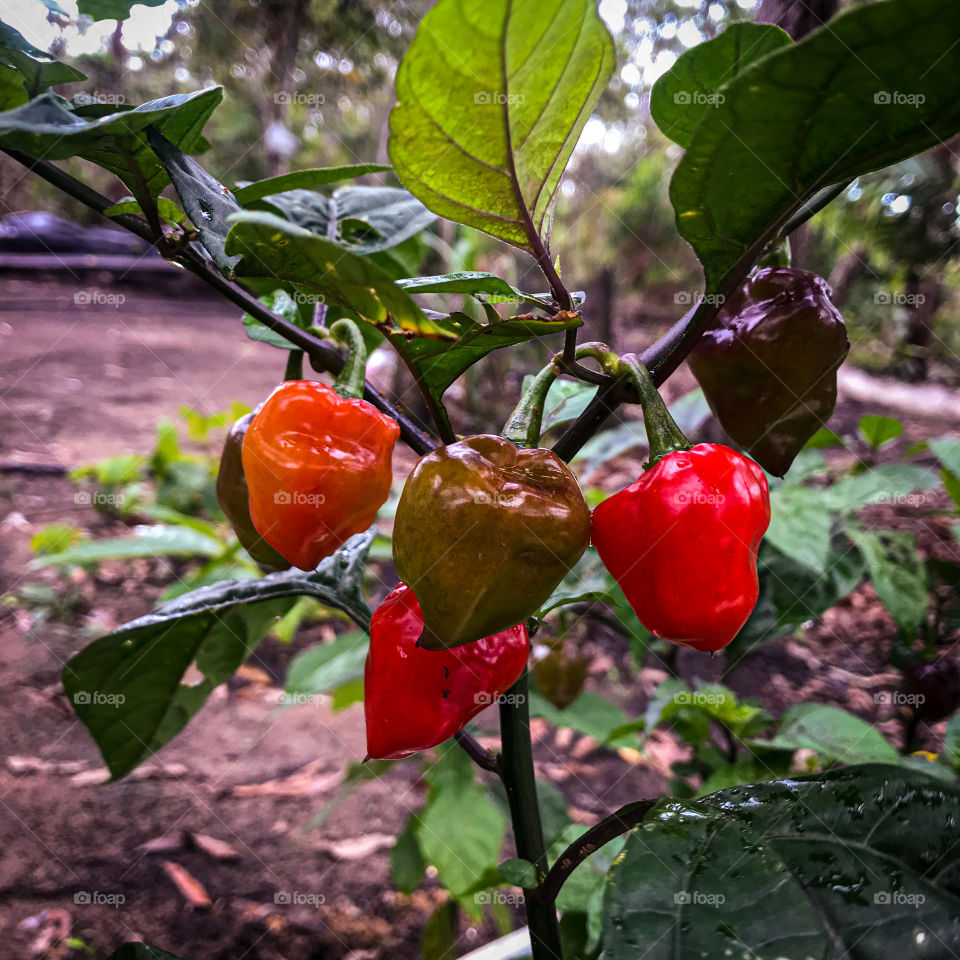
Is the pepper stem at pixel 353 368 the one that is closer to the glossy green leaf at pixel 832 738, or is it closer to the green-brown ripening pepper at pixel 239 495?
the green-brown ripening pepper at pixel 239 495

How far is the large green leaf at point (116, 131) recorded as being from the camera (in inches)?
10.7

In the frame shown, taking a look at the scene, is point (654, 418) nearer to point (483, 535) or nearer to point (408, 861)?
point (483, 535)

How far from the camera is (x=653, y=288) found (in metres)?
5.87

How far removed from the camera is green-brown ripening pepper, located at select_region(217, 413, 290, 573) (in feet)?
1.42

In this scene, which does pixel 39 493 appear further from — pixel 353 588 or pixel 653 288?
pixel 653 288

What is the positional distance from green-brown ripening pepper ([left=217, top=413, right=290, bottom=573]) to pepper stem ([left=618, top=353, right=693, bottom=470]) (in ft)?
0.76

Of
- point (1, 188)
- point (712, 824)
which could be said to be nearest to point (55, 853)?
point (712, 824)

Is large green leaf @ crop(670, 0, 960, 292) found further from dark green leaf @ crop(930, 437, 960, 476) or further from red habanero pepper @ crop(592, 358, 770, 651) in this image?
dark green leaf @ crop(930, 437, 960, 476)

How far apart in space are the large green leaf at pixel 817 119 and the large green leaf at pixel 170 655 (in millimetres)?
334

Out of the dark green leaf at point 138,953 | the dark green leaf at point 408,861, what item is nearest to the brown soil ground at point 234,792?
the dark green leaf at point 408,861

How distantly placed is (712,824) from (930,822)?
8cm

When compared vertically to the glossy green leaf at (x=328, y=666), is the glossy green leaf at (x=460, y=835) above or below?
below

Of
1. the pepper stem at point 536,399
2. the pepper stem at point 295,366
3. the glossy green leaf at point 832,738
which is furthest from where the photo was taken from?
the glossy green leaf at point 832,738

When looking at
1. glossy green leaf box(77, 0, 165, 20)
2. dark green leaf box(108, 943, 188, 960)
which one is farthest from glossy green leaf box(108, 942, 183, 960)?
glossy green leaf box(77, 0, 165, 20)
